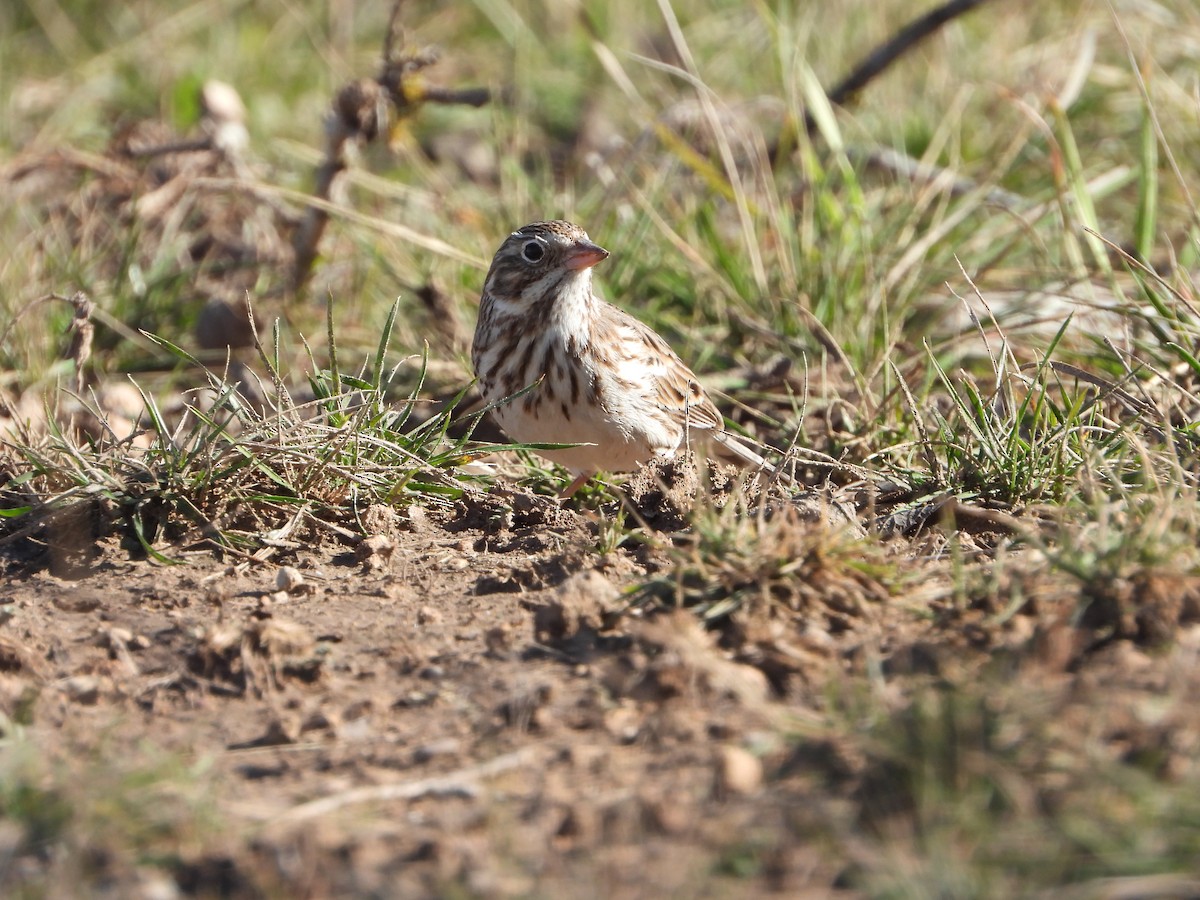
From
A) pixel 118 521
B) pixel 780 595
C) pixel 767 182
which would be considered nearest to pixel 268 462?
pixel 118 521

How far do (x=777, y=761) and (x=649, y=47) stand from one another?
21.2 ft

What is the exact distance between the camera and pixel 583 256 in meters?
4.89

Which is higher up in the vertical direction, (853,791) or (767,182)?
(767,182)

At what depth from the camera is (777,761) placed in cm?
281

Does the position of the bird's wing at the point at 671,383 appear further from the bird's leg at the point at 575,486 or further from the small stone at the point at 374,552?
the small stone at the point at 374,552

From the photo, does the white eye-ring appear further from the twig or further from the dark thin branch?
the dark thin branch

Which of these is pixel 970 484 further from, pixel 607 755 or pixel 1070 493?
pixel 607 755

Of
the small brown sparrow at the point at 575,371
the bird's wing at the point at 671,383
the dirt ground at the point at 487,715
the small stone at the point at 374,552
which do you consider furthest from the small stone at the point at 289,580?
the bird's wing at the point at 671,383

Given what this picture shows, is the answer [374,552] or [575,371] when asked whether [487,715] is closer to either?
[374,552]

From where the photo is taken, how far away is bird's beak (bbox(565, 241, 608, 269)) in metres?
4.85

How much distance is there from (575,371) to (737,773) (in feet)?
7.23

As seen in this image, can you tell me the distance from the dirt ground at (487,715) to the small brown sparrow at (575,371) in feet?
2.14

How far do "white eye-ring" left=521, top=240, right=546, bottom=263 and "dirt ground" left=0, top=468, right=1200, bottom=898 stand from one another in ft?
4.04

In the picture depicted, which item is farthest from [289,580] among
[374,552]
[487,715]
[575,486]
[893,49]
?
[893,49]
